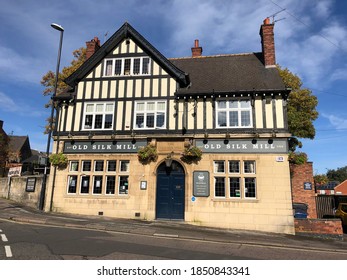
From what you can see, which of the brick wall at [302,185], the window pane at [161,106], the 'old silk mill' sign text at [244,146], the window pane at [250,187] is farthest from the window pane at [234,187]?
the window pane at [161,106]

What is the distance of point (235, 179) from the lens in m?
14.4

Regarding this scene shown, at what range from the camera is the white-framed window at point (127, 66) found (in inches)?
650

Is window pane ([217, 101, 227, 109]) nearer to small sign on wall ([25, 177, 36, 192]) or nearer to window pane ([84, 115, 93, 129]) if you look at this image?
window pane ([84, 115, 93, 129])

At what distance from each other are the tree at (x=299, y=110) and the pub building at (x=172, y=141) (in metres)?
7.64

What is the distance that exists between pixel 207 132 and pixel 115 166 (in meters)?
6.03

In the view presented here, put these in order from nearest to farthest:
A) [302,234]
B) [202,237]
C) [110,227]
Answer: [202,237] → [110,227] → [302,234]

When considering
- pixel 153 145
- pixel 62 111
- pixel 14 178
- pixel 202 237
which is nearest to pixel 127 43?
pixel 62 111

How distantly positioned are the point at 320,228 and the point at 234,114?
292 inches

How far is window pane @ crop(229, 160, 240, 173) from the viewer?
569 inches

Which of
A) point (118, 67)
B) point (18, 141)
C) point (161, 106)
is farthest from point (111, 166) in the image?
point (18, 141)

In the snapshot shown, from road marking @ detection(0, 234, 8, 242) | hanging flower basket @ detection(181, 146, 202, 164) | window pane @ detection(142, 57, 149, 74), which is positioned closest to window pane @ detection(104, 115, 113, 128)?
window pane @ detection(142, 57, 149, 74)

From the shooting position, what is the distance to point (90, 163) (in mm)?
16031

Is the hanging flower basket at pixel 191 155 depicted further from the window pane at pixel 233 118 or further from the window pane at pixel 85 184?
the window pane at pixel 85 184
